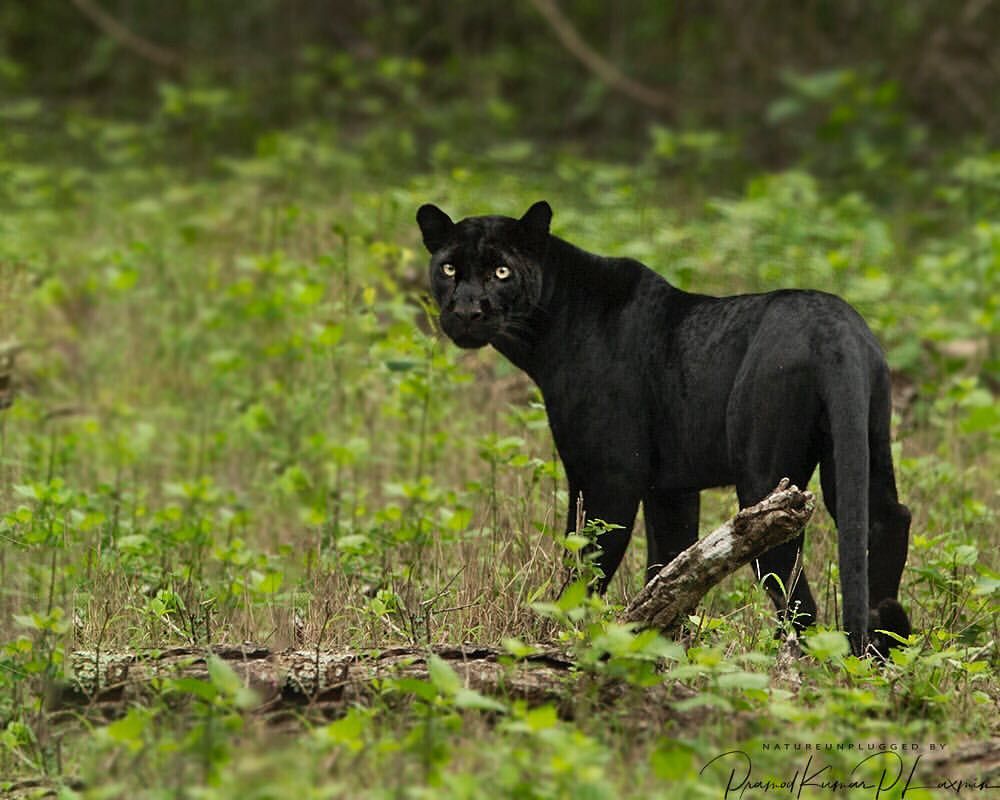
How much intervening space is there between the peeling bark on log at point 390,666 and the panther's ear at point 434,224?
1643 millimetres

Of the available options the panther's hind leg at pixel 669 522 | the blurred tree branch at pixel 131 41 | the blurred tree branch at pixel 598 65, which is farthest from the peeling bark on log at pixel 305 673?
the blurred tree branch at pixel 131 41

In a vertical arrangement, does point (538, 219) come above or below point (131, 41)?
below

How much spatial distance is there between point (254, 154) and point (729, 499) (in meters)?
8.52

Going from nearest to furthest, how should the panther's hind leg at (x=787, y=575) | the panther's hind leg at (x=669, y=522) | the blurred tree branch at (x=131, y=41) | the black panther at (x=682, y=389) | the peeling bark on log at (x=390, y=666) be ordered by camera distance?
the peeling bark on log at (x=390, y=666) → the black panther at (x=682, y=389) → the panther's hind leg at (x=787, y=575) → the panther's hind leg at (x=669, y=522) → the blurred tree branch at (x=131, y=41)

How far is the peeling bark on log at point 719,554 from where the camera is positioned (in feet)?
15.1

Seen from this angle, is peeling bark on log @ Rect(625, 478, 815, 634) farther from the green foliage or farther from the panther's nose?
the panther's nose

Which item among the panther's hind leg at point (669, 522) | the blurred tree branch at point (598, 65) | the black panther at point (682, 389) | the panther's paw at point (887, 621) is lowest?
the panther's paw at point (887, 621)

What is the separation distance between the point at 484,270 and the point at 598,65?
978cm

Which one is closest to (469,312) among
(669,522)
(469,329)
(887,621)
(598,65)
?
(469,329)

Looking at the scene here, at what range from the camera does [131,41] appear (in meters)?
15.6

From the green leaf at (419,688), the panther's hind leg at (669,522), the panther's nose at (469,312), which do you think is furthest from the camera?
the panther's hind leg at (669,522)

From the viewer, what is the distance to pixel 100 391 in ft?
31.8
